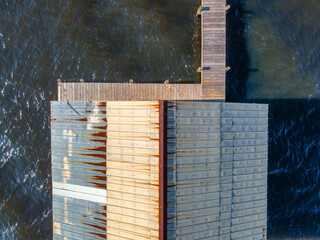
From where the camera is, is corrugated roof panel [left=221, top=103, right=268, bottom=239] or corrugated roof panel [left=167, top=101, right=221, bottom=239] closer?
corrugated roof panel [left=167, top=101, right=221, bottom=239]

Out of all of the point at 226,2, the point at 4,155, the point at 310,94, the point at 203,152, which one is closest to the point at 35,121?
the point at 4,155

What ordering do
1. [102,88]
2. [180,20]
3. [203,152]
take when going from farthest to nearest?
1. [180,20]
2. [102,88]
3. [203,152]

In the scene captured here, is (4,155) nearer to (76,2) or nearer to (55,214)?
(55,214)

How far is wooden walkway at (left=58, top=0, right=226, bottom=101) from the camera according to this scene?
43.9 feet

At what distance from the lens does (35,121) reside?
1390 centimetres

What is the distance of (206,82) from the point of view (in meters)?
13.8

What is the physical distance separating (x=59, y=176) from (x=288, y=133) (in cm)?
1655

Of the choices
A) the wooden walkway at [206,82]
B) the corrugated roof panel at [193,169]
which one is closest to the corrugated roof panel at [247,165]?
the corrugated roof panel at [193,169]

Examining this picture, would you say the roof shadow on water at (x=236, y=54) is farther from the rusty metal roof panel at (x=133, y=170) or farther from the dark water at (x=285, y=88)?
the rusty metal roof panel at (x=133, y=170)

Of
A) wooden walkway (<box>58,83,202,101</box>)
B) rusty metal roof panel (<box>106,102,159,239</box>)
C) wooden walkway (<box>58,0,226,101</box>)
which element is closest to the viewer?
rusty metal roof panel (<box>106,102,159,239</box>)

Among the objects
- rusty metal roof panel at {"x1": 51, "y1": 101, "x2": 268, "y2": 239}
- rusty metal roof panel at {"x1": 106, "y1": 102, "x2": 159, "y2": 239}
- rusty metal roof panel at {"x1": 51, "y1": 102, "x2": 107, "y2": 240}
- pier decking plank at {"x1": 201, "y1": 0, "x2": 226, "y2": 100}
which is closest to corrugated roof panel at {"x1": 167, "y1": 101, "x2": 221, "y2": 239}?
rusty metal roof panel at {"x1": 51, "y1": 101, "x2": 268, "y2": 239}

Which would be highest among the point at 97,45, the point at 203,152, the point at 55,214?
the point at 97,45

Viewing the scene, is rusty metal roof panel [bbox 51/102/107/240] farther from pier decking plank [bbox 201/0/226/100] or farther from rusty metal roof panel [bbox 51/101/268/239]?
pier decking plank [bbox 201/0/226/100]

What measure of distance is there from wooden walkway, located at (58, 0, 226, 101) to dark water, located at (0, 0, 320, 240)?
107 cm
